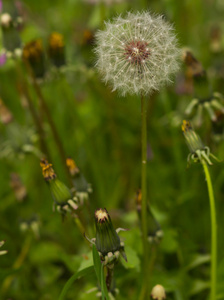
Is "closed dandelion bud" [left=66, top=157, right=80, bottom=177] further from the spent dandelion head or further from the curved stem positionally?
the curved stem

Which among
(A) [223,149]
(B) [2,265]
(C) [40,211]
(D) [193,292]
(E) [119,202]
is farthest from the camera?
(E) [119,202]

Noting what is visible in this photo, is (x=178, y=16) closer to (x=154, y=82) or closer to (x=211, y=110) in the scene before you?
(x=211, y=110)

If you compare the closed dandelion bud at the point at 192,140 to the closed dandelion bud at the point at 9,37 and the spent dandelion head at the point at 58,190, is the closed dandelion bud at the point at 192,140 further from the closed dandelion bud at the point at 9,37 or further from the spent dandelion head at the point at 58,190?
the closed dandelion bud at the point at 9,37

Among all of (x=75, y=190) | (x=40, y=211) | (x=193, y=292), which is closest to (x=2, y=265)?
(x=40, y=211)

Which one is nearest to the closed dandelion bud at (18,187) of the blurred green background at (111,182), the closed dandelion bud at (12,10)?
the blurred green background at (111,182)

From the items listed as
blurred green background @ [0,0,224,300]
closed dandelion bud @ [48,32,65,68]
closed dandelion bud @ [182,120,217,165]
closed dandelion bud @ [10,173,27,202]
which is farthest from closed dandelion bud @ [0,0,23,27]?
closed dandelion bud @ [182,120,217,165]

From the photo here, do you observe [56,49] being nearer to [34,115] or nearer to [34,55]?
[34,55]
